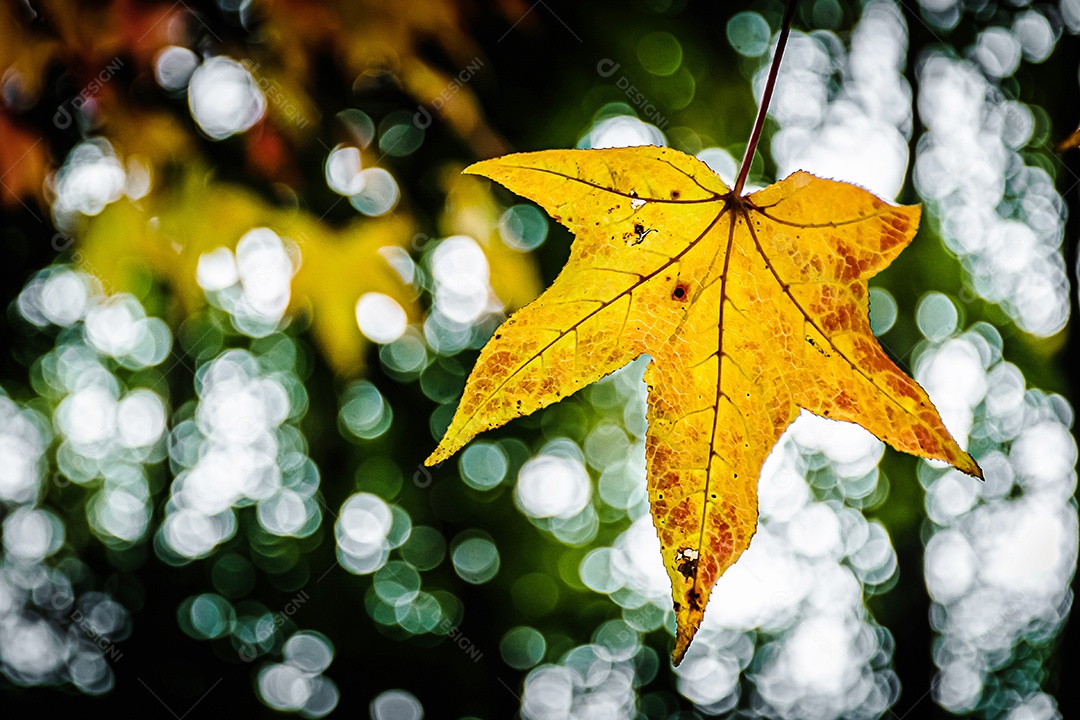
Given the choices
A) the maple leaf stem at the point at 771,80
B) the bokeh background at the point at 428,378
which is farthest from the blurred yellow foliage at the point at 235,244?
the maple leaf stem at the point at 771,80

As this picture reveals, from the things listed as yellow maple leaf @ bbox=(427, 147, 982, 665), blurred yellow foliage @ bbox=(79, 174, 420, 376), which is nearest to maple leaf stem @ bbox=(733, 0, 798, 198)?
yellow maple leaf @ bbox=(427, 147, 982, 665)

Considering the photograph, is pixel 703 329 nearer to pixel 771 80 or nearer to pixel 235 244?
pixel 771 80

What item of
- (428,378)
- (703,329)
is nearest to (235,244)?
(703,329)

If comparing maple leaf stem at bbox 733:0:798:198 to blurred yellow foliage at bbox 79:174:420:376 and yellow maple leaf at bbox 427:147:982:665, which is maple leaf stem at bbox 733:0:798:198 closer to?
yellow maple leaf at bbox 427:147:982:665

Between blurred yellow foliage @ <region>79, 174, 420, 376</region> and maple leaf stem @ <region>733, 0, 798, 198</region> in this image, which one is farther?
blurred yellow foliage @ <region>79, 174, 420, 376</region>

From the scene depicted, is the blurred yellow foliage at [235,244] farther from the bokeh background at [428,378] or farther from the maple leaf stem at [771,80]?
the maple leaf stem at [771,80]

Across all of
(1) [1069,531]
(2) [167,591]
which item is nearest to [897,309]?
(1) [1069,531]
